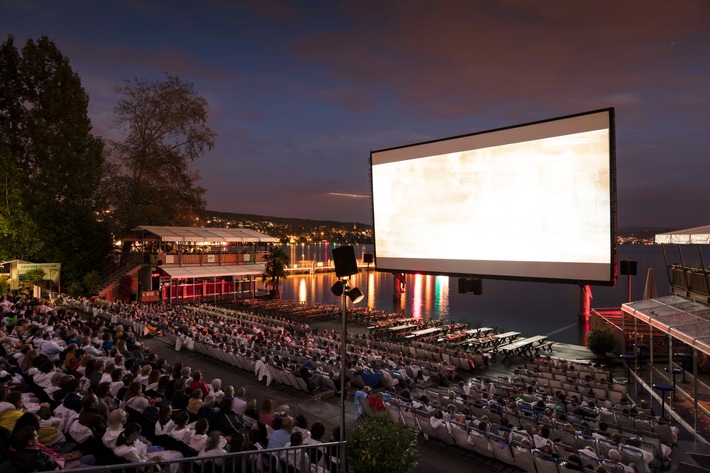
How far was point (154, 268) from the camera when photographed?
3331 centimetres

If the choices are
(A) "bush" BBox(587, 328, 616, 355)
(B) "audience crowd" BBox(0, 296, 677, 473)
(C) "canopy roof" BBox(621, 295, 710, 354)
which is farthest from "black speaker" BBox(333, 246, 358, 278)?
(A) "bush" BBox(587, 328, 616, 355)

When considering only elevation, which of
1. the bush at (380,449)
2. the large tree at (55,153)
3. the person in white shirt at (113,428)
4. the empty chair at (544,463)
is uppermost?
the large tree at (55,153)

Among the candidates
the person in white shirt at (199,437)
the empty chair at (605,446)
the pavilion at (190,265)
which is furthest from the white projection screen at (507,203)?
the pavilion at (190,265)

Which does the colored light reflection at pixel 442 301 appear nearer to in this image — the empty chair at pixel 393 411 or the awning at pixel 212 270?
the awning at pixel 212 270

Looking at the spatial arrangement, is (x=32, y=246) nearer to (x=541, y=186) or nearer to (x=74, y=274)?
(x=74, y=274)

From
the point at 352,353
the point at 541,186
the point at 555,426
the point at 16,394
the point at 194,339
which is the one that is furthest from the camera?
the point at 194,339

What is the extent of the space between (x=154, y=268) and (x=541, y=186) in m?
30.7

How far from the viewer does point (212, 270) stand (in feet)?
116

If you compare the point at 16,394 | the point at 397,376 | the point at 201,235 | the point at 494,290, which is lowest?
the point at 494,290

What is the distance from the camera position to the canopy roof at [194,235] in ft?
109

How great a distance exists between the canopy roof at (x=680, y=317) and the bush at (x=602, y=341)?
6.06m

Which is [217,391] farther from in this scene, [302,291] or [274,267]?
[302,291]

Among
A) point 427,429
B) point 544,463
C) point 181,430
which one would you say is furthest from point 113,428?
point 544,463

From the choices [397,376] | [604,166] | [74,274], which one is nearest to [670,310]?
[604,166]
